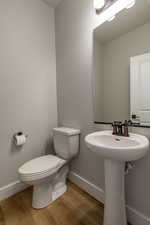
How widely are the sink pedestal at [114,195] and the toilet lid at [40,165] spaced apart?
611mm

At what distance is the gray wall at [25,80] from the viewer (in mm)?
1433

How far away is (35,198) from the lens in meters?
1.30

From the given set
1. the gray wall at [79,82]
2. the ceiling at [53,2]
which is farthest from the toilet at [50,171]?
the ceiling at [53,2]

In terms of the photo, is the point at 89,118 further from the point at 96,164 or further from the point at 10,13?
the point at 10,13

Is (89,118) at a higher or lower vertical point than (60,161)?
higher

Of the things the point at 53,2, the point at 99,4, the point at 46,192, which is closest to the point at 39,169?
the point at 46,192

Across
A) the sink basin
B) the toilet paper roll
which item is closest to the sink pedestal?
the sink basin

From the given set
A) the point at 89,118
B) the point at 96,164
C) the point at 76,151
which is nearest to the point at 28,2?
the point at 89,118

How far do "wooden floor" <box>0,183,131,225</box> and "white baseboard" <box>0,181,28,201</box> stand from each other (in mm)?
48

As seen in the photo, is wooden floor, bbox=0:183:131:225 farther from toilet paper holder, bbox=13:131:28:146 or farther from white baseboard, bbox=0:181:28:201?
toilet paper holder, bbox=13:131:28:146

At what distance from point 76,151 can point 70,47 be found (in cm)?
136

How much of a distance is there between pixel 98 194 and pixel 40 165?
74 cm

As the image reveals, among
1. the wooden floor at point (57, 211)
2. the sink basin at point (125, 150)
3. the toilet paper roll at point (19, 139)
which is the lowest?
the wooden floor at point (57, 211)

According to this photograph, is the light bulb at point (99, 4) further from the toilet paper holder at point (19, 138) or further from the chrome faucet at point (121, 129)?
the toilet paper holder at point (19, 138)
